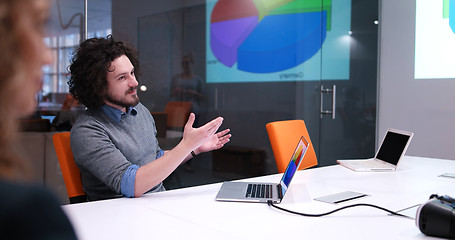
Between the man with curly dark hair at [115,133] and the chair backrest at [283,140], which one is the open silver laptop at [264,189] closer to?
the man with curly dark hair at [115,133]

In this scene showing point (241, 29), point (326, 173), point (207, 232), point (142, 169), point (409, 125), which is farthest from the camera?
point (409, 125)

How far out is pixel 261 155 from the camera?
4449 millimetres

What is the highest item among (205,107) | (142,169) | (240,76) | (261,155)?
(240,76)

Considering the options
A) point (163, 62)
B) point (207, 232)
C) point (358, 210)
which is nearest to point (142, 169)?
point (207, 232)

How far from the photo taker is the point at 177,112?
3795mm

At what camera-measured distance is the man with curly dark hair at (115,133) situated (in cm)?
182

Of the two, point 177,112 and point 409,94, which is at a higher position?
point 409,94

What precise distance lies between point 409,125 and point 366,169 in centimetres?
256

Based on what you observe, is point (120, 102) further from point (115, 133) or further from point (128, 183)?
point (128, 183)

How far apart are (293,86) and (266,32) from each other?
0.66 m

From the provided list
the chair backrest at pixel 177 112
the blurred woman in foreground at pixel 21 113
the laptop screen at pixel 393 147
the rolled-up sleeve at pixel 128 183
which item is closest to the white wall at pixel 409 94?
the laptop screen at pixel 393 147

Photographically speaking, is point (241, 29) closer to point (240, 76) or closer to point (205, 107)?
point (240, 76)

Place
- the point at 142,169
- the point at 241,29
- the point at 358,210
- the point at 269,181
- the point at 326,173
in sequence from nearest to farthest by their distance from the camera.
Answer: the point at 358,210, the point at 142,169, the point at 269,181, the point at 326,173, the point at 241,29

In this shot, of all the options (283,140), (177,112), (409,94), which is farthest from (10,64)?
(409,94)
